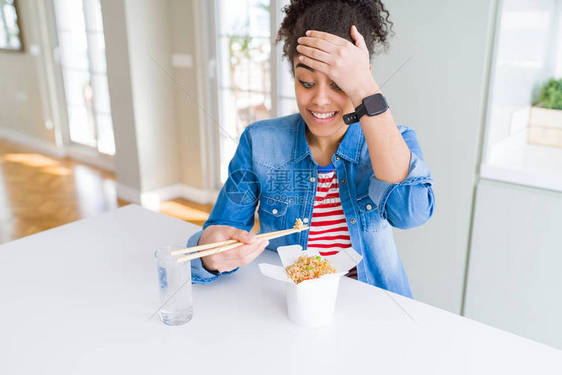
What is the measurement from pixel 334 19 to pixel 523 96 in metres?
1.28

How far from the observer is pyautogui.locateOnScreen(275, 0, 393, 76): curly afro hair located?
92 cm

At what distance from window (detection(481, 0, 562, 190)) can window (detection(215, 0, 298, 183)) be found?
1259mm

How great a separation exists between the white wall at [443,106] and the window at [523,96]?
0.05 meters

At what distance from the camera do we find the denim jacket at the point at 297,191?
1.08 meters

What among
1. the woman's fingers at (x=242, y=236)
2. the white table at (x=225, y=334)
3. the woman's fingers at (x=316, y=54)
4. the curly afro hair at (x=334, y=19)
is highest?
the curly afro hair at (x=334, y=19)

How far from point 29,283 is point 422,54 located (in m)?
1.44

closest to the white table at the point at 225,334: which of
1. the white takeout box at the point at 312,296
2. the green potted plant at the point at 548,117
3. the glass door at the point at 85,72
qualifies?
the white takeout box at the point at 312,296

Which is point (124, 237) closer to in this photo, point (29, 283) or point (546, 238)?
point (29, 283)

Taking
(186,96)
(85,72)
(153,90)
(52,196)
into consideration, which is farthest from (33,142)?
(186,96)

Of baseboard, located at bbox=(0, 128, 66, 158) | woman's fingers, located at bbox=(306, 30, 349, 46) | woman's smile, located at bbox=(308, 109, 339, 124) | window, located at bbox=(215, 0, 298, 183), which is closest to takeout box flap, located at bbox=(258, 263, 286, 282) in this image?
woman's smile, located at bbox=(308, 109, 339, 124)

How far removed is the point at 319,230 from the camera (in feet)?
3.63

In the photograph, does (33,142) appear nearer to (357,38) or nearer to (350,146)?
(350,146)

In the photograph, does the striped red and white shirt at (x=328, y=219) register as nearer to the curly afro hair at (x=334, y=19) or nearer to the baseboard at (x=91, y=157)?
the curly afro hair at (x=334, y=19)

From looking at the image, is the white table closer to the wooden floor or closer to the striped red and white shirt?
the striped red and white shirt
